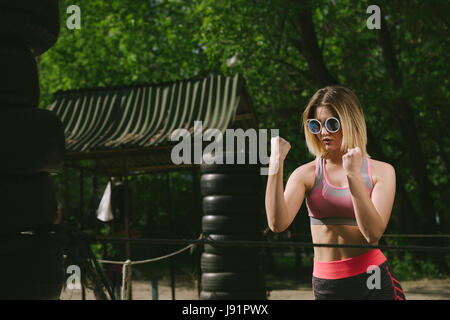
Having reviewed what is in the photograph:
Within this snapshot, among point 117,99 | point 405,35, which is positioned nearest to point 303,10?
point 117,99

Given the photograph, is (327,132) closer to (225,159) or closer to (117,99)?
(225,159)

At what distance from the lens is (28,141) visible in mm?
2301

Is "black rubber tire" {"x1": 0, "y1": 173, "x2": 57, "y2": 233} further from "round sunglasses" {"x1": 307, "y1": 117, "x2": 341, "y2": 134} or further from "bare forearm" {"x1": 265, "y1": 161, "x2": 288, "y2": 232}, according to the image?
"round sunglasses" {"x1": 307, "y1": 117, "x2": 341, "y2": 134}

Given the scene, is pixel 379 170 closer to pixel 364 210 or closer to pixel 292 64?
pixel 364 210

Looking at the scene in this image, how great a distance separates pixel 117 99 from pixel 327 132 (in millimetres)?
9720

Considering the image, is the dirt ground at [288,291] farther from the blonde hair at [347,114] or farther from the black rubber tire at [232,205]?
the blonde hair at [347,114]

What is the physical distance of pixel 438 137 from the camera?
16.2m

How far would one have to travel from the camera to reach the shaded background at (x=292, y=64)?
12.4 metres

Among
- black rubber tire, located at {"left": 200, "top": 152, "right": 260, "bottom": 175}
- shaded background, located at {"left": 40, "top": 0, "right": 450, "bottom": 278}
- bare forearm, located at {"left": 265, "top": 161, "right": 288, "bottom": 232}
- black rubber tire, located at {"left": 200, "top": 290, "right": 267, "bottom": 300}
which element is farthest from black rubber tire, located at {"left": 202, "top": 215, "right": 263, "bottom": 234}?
shaded background, located at {"left": 40, "top": 0, "right": 450, "bottom": 278}

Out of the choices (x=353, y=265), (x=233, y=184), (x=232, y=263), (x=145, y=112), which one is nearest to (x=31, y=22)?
(x=353, y=265)

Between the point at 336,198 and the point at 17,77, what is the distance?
5.54 feet

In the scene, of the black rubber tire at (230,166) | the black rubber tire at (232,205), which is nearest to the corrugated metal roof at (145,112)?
the black rubber tire at (230,166)

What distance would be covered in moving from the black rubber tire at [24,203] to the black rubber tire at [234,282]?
163 inches
